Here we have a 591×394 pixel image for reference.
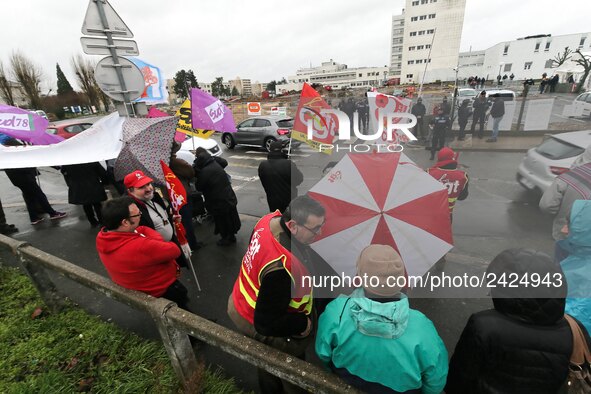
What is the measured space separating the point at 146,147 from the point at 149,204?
0.70 metres

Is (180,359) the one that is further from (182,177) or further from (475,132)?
(182,177)

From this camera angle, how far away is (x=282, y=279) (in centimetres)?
165

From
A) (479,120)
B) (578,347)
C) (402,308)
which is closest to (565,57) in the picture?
(479,120)

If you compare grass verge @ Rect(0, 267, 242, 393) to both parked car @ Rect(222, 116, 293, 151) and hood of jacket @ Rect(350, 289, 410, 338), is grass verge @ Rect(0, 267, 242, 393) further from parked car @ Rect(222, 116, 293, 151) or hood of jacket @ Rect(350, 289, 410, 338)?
parked car @ Rect(222, 116, 293, 151)

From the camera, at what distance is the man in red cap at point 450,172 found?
159cm

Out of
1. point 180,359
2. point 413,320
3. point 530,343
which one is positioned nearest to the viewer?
point 530,343

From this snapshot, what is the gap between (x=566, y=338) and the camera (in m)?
1.35

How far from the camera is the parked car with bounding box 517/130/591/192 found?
1.55 metres

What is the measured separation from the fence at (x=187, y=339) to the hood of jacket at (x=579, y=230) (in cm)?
166

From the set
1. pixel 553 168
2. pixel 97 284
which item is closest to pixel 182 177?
pixel 97 284

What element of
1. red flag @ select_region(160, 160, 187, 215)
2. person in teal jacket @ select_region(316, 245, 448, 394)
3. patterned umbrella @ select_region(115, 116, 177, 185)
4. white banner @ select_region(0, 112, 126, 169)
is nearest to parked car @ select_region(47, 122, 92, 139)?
white banner @ select_region(0, 112, 126, 169)

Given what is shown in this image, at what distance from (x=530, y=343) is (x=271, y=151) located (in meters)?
3.79

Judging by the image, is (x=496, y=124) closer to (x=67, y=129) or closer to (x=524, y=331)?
(x=524, y=331)

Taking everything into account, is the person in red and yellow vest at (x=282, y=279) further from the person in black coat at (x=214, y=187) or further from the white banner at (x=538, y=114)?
the person in black coat at (x=214, y=187)
